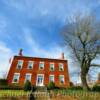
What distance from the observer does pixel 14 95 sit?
20531 millimetres

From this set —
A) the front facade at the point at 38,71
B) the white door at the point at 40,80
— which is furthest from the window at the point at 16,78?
the white door at the point at 40,80

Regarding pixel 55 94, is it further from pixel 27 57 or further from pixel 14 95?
pixel 27 57

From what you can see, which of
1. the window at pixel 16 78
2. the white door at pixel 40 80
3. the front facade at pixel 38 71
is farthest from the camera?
the white door at pixel 40 80

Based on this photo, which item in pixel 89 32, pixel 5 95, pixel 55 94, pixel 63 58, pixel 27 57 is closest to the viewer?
pixel 5 95

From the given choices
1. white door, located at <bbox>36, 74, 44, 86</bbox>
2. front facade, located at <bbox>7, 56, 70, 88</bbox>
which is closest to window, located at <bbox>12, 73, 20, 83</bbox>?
front facade, located at <bbox>7, 56, 70, 88</bbox>

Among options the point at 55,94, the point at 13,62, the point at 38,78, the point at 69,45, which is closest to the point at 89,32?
the point at 69,45

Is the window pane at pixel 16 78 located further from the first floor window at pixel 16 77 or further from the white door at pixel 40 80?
the white door at pixel 40 80

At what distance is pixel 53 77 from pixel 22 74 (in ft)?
22.6

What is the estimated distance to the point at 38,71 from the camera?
3438cm

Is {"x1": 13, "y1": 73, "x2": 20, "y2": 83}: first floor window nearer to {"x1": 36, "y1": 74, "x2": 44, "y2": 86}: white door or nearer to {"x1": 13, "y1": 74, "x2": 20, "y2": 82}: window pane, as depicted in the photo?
{"x1": 13, "y1": 74, "x2": 20, "y2": 82}: window pane

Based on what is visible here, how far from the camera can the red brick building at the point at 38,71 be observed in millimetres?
32781

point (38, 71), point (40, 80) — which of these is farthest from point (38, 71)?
point (40, 80)

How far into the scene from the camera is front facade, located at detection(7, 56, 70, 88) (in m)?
32.8

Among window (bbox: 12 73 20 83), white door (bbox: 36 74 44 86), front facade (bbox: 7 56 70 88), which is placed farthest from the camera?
white door (bbox: 36 74 44 86)
